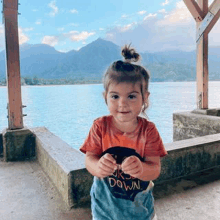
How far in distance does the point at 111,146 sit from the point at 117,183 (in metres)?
0.14

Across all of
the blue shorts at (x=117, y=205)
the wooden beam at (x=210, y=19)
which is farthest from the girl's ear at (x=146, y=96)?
the wooden beam at (x=210, y=19)

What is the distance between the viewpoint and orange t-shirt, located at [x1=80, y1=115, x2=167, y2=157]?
89cm

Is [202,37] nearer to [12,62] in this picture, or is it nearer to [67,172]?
[12,62]

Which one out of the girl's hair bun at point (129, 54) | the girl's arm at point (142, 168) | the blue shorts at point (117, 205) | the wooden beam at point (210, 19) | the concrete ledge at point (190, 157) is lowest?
the concrete ledge at point (190, 157)

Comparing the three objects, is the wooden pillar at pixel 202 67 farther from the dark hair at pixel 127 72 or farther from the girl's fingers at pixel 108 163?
the girl's fingers at pixel 108 163

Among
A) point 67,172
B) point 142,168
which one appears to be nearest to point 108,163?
point 142,168

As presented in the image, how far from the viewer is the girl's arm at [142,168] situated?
2.47ft

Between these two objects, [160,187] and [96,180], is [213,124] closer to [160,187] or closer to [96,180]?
[160,187]

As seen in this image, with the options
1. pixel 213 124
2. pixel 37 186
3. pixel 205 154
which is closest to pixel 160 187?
pixel 205 154

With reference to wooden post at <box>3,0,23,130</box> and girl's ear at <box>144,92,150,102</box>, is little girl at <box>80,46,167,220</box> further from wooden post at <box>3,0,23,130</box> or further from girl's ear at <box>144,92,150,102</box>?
wooden post at <box>3,0,23,130</box>

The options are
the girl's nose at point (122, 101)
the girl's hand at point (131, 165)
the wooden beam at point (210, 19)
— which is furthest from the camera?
the wooden beam at point (210, 19)

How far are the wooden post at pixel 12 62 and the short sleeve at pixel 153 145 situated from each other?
81.7 inches

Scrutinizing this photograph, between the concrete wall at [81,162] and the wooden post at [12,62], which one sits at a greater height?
the wooden post at [12,62]

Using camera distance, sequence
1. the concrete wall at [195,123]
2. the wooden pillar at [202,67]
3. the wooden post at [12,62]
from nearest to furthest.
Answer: the wooden post at [12,62]
the concrete wall at [195,123]
the wooden pillar at [202,67]
